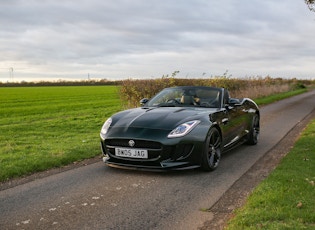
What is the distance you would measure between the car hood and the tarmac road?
31.9 inches

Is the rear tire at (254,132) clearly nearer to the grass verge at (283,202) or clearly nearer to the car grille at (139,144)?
the grass verge at (283,202)

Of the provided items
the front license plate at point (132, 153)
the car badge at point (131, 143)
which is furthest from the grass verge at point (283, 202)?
the car badge at point (131, 143)

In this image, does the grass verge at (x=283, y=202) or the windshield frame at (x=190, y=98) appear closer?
the grass verge at (x=283, y=202)

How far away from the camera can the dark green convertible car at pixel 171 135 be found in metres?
5.96

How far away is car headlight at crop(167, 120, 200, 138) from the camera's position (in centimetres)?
597

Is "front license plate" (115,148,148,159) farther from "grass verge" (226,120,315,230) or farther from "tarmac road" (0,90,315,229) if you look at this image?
"grass verge" (226,120,315,230)

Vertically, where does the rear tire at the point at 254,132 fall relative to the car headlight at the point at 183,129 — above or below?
below

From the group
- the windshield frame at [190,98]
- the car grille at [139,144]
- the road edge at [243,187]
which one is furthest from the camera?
the windshield frame at [190,98]

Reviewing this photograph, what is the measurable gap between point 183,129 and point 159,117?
0.56 m

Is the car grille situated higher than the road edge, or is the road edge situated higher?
the car grille

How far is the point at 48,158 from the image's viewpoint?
24.5ft

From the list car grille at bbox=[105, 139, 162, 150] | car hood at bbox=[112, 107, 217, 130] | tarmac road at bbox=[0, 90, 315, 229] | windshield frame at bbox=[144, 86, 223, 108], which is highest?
windshield frame at bbox=[144, 86, 223, 108]

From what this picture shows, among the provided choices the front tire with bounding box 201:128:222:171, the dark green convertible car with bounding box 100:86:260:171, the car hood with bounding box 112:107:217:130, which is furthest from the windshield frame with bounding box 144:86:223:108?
the front tire with bounding box 201:128:222:171

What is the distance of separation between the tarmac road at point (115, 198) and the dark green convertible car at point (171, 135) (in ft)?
0.86
